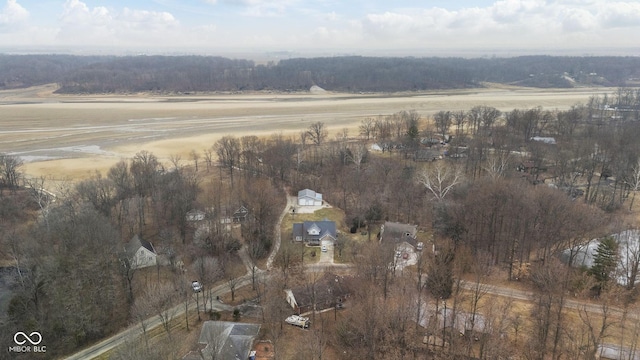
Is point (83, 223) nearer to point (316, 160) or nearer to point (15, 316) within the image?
point (15, 316)

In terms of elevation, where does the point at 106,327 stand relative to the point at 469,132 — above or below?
below

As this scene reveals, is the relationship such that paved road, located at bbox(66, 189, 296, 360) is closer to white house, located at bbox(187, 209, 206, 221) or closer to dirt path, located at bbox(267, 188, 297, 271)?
dirt path, located at bbox(267, 188, 297, 271)

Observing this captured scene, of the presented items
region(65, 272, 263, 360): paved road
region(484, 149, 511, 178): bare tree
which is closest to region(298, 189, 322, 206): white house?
region(484, 149, 511, 178): bare tree

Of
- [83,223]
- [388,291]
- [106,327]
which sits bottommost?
[106,327]

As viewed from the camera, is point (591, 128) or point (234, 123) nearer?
point (591, 128)


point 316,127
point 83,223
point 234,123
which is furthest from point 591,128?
point 83,223

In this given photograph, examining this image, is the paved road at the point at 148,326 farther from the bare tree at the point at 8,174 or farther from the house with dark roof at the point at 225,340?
the bare tree at the point at 8,174

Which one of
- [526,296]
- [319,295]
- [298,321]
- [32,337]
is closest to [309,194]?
→ [319,295]
